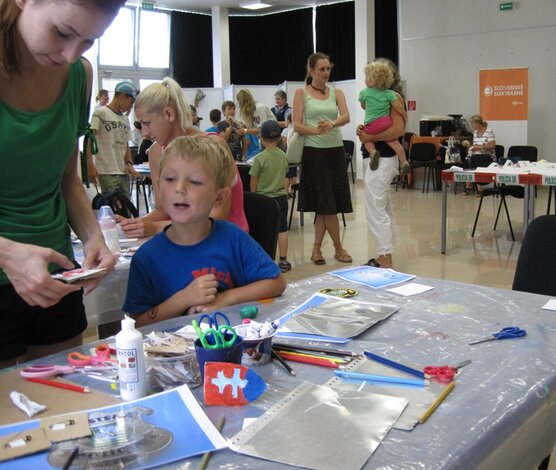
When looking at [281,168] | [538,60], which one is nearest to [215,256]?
[281,168]

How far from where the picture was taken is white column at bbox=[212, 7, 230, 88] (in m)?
13.4

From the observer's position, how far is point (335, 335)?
140 centimetres

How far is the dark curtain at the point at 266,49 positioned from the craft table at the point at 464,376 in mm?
12849

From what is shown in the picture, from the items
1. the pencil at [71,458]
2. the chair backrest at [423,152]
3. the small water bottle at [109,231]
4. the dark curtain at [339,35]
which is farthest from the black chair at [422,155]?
the pencil at [71,458]

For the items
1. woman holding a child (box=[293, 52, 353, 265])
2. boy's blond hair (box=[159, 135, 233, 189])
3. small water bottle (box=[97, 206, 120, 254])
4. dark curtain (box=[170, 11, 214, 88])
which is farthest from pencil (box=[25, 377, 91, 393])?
dark curtain (box=[170, 11, 214, 88])

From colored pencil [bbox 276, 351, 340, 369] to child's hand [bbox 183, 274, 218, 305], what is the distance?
0.40m

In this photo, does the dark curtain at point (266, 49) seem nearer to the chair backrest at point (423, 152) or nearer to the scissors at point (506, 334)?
the chair backrest at point (423, 152)

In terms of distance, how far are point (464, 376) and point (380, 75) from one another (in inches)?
147

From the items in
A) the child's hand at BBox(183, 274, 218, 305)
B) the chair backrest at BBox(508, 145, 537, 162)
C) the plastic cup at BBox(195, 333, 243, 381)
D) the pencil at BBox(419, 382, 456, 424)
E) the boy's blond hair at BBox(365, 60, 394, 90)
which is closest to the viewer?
the pencil at BBox(419, 382, 456, 424)

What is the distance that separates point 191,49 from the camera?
13891 mm

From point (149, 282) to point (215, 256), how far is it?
0.67ft

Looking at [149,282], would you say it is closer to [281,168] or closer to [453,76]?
[281,168]

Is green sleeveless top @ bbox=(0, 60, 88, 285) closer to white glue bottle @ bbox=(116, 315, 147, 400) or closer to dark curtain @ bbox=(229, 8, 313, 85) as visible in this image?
white glue bottle @ bbox=(116, 315, 147, 400)

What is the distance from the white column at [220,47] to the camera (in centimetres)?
1336
